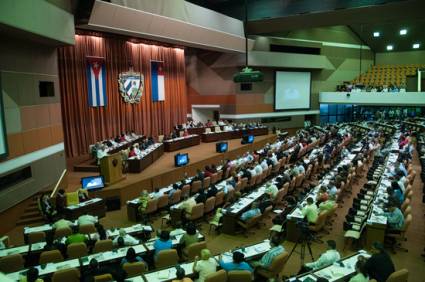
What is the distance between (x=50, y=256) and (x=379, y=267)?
6.07m

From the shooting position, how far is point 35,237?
8.21 metres

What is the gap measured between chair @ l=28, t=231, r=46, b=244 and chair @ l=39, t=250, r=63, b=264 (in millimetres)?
1631

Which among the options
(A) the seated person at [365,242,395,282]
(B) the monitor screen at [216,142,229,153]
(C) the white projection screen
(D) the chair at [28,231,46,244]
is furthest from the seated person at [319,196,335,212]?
(C) the white projection screen

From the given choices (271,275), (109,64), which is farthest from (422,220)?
(109,64)

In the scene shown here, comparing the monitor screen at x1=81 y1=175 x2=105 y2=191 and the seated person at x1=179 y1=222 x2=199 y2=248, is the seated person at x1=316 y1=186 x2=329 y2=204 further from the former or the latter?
the monitor screen at x1=81 y1=175 x2=105 y2=191

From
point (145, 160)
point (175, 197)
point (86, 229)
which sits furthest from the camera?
point (145, 160)

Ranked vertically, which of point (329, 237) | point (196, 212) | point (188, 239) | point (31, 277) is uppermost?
point (31, 277)

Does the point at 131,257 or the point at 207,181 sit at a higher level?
the point at 131,257

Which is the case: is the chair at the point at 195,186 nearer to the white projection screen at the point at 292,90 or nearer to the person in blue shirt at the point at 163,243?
the person in blue shirt at the point at 163,243

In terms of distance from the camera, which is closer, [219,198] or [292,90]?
[219,198]

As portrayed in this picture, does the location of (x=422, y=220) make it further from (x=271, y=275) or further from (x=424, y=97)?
(x=424, y=97)

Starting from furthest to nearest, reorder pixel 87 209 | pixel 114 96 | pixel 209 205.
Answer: pixel 114 96, pixel 87 209, pixel 209 205

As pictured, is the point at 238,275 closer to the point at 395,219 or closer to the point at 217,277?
the point at 217,277

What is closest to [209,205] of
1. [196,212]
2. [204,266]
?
[196,212]
